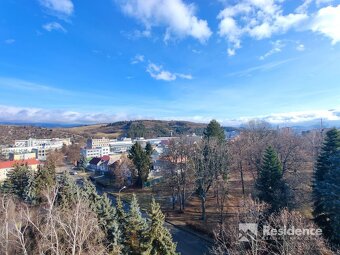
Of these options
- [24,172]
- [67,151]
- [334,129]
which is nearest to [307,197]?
[334,129]

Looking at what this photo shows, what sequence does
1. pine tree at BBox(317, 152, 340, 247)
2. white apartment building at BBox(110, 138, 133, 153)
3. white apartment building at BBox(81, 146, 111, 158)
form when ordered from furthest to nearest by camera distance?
white apartment building at BBox(110, 138, 133, 153) < white apartment building at BBox(81, 146, 111, 158) < pine tree at BBox(317, 152, 340, 247)

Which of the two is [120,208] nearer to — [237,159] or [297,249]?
[297,249]

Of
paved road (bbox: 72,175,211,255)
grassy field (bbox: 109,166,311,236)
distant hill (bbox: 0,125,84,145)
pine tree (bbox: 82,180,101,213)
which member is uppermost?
distant hill (bbox: 0,125,84,145)

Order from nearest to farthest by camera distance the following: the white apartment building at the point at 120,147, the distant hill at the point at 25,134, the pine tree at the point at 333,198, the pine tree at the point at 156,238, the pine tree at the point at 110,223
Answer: the pine tree at the point at 333,198, the pine tree at the point at 156,238, the pine tree at the point at 110,223, the white apartment building at the point at 120,147, the distant hill at the point at 25,134

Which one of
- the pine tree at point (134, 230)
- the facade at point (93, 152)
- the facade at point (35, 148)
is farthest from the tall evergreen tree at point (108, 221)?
the facade at point (35, 148)

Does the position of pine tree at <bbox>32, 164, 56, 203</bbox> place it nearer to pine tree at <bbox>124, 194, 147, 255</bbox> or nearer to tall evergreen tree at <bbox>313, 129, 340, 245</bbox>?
pine tree at <bbox>124, 194, 147, 255</bbox>

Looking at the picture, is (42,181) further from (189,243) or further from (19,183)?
(189,243)

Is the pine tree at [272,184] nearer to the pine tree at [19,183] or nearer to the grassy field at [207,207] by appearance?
the grassy field at [207,207]

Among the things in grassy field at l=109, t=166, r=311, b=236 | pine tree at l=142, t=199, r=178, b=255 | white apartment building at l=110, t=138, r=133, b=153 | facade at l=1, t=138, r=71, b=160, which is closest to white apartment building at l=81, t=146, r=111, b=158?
white apartment building at l=110, t=138, r=133, b=153
